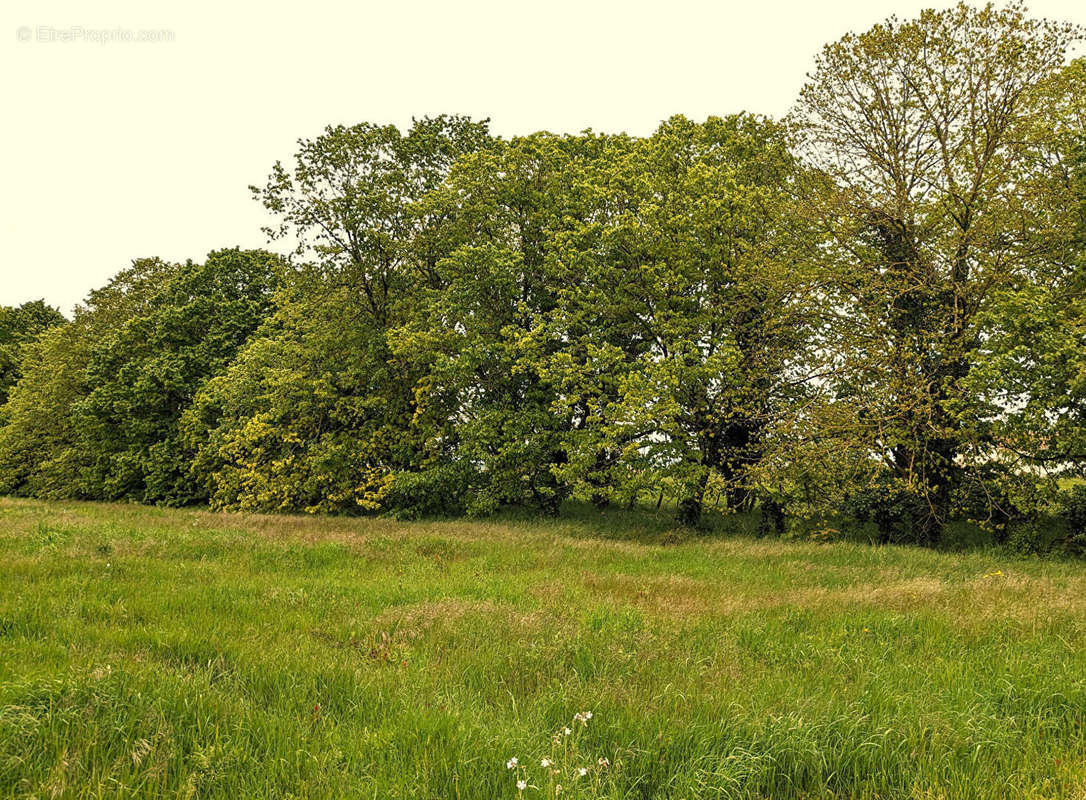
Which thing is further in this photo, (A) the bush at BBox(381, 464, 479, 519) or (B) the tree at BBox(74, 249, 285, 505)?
(B) the tree at BBox(74, 249, 285, 505)

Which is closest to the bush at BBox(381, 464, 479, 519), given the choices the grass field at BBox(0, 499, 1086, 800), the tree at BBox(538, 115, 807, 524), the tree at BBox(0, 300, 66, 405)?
the tree at BBox(538, 115, 807, 524)

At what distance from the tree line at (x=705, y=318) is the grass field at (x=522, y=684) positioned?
6.39 meters

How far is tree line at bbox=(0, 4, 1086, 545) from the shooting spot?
1538 cm

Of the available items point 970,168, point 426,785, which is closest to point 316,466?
point 426,785

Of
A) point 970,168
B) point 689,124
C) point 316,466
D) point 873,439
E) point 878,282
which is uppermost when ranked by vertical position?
point 689,124

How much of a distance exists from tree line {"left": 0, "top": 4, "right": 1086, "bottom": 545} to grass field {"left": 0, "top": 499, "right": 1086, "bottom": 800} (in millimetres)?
6389

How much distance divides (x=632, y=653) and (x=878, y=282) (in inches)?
591

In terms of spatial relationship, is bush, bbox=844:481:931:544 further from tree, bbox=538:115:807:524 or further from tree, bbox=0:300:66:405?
tree, bbox=0:300:66:405

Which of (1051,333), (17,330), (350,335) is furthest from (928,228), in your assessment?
(17,330)

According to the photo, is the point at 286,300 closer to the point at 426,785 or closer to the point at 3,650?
the point at 3,650

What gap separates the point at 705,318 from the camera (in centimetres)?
1900

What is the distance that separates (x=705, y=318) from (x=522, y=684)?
15.8 metres

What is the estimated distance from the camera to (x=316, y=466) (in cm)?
2398

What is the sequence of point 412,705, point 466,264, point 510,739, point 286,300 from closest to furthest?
point 510,739 → point 412,705 → point 466,264 → point 286,300
